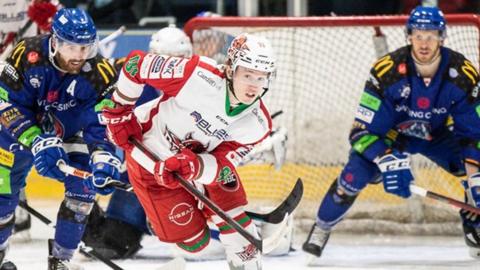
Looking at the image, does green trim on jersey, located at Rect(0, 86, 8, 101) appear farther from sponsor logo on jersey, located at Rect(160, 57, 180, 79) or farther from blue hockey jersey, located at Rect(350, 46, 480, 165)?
blue hockey jersey, located at Rect(350, 46, 480, 165)

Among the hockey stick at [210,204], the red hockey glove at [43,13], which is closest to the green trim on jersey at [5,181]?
the hockey stick at [210,204]

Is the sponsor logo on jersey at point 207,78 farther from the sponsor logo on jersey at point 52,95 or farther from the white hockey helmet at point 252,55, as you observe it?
the sponsor logo on jersey at point 52,95

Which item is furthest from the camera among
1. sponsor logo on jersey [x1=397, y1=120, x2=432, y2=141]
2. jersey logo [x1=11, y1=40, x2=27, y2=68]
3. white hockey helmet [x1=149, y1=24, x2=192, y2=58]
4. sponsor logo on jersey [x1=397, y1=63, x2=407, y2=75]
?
white hockey helmet [x1=149, y1=24, x2=192, y2=58]

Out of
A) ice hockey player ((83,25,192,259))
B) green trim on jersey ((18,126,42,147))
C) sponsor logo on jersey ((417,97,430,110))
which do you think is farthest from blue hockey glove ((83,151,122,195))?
sponsor logo on jersey ((417,97,430,110))

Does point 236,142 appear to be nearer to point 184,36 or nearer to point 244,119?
point 244,119

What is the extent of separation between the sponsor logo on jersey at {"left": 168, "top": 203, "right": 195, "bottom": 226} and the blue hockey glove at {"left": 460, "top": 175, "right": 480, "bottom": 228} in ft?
4.49

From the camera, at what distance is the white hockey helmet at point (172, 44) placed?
6.11m

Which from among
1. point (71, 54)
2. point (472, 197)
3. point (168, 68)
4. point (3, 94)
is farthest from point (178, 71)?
point (472, 197)

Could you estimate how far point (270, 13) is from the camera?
24.9 ft

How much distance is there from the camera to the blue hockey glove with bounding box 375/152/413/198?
18.1ft

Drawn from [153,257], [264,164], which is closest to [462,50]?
[264,164]

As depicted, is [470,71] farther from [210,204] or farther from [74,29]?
[74,29]

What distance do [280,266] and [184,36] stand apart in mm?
1138

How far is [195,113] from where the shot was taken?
4.81 m
